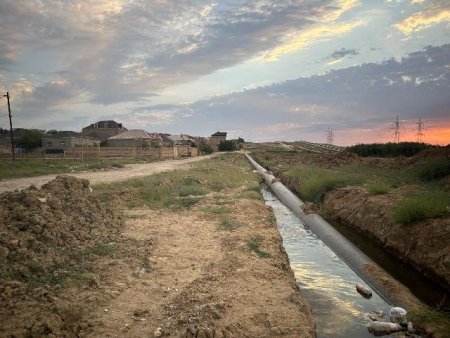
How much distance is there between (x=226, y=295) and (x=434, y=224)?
608cm

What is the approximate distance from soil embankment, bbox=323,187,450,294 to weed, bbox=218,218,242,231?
180 inches

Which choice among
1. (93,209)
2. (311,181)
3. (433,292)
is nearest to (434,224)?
(433,292)

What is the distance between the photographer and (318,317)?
255 inches

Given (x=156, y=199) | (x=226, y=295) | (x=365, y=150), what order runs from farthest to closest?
(x=365, y=150) → (x=156, y=199) → (x=226, y=295)

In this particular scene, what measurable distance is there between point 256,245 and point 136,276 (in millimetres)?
3389

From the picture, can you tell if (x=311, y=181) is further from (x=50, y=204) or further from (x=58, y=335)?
(x=58, y=335)

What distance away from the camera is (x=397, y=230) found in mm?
10516

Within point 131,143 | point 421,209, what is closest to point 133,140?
point 131,143

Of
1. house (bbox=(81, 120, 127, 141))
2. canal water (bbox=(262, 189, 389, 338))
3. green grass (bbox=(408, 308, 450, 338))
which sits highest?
house (bbox=(81, 120, 127, 141))

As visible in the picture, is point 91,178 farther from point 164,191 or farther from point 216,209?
point 216,209

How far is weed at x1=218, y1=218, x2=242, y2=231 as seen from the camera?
1112 cm

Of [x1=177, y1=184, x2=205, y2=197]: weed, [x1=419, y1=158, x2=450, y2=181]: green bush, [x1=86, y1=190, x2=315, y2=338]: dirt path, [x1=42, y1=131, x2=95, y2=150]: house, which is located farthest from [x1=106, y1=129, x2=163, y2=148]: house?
[x1=86, y1=190, x2=315, y2=338]: dirt path

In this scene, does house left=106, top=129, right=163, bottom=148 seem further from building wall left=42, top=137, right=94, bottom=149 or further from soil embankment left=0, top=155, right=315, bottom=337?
soil embankment left=0, top=155, right=315, bottom=337

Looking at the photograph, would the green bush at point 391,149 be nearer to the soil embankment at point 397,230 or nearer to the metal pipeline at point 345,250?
the soil embankment at point 397,230
